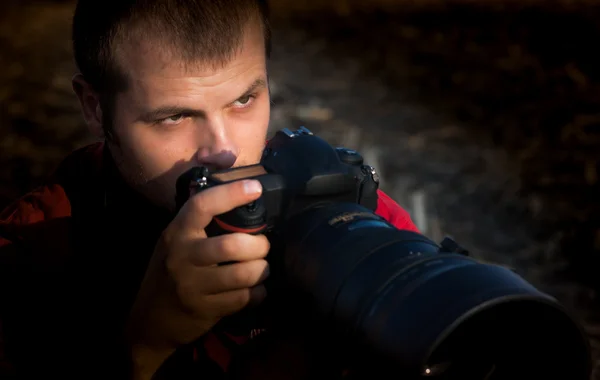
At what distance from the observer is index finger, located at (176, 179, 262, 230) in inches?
65.4

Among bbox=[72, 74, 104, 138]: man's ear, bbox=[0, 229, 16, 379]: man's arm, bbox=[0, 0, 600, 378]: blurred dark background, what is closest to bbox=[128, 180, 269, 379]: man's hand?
bbox=[0, 229, 16, 379]: man's arm

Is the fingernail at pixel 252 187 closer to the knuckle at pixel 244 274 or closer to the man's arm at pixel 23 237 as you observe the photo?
the knuckle at pixel 244 274

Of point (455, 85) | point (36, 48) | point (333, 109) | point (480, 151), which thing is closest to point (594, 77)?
point (455, 85)

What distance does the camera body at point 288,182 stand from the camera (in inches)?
67.3

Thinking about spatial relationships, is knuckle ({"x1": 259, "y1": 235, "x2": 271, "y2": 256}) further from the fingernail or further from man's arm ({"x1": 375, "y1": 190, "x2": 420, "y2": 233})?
man's arm ({"x1": 375, "y1": 190, "x2": 420, "y2": 233})

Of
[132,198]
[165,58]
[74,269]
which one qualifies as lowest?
[74,269]

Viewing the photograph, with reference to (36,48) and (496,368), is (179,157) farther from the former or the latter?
(36,48)

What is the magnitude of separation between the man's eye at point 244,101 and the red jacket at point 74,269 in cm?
40

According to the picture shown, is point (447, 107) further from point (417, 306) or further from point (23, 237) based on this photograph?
point (417, 306)

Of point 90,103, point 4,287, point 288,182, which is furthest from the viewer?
point 90,103

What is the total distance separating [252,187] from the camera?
5.48ft

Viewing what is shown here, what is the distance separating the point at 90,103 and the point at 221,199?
0.90 m

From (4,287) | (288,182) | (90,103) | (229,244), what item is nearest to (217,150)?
(288,182)

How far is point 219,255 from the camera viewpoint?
5.38 ft
